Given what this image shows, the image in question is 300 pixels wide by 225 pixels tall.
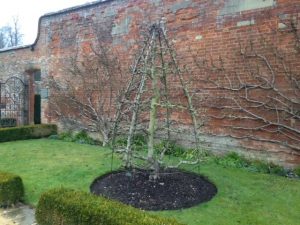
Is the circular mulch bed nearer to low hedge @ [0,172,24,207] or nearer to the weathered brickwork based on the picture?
low hedge @ [0,172,24,207]

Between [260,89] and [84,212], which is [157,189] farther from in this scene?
[260,89]

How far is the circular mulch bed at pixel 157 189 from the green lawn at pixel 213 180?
151 mm

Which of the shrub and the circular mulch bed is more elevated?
the shrub

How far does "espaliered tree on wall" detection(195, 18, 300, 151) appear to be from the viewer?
534cm

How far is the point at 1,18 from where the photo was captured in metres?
39.7

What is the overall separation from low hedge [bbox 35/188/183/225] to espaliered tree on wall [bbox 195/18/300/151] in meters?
3.47

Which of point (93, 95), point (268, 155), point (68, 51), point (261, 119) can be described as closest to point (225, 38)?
point (261, 119)

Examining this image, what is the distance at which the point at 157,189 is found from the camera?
4.19m

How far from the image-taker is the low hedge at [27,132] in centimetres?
891

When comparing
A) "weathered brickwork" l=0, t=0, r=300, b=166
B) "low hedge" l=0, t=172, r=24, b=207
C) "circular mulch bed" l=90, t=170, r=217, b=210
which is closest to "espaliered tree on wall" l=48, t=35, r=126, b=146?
"weathered brickwork" l=0, t=0, r=300, b=166

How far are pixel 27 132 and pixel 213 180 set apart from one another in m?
6.42

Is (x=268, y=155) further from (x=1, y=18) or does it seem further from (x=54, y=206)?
(x=1, y=18)

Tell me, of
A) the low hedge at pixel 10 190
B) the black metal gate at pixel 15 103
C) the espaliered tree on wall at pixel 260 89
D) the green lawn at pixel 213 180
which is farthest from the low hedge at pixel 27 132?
the espaliered tree on wall at pixel 260 89

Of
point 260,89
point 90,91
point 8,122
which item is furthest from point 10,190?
point 8,122
